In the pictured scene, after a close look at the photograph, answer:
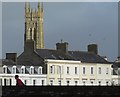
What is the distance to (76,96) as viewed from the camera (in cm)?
985

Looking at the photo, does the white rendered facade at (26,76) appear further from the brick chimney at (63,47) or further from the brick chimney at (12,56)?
the brick chimney at (63,47)

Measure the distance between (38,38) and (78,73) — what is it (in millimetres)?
53384

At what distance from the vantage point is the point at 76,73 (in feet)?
209

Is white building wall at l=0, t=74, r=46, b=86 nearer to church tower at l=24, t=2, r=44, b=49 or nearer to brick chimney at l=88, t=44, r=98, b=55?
brick chimney at l=88, t=44, r=98, b=55

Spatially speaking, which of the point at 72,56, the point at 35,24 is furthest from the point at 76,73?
the point at 35,24

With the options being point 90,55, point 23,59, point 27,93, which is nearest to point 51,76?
point 23,59

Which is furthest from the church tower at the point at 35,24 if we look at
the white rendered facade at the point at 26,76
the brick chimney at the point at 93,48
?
the white rendered facade at the point at 26,76

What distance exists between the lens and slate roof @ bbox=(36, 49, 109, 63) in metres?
62.0

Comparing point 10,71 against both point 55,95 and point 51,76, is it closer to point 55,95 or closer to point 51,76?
point 51,76

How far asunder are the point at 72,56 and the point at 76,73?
2.59 meters

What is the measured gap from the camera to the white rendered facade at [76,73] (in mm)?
60656

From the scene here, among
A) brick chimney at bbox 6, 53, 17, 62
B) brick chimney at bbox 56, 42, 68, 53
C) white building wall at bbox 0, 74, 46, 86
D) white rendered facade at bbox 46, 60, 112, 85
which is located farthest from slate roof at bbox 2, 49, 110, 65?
white building wall at bbox 0, 74, 46, 86

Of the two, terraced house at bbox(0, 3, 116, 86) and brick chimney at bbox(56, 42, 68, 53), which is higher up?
brick chimney at bbox(56, 42, 68, 53)

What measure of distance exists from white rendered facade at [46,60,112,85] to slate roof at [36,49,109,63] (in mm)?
721
